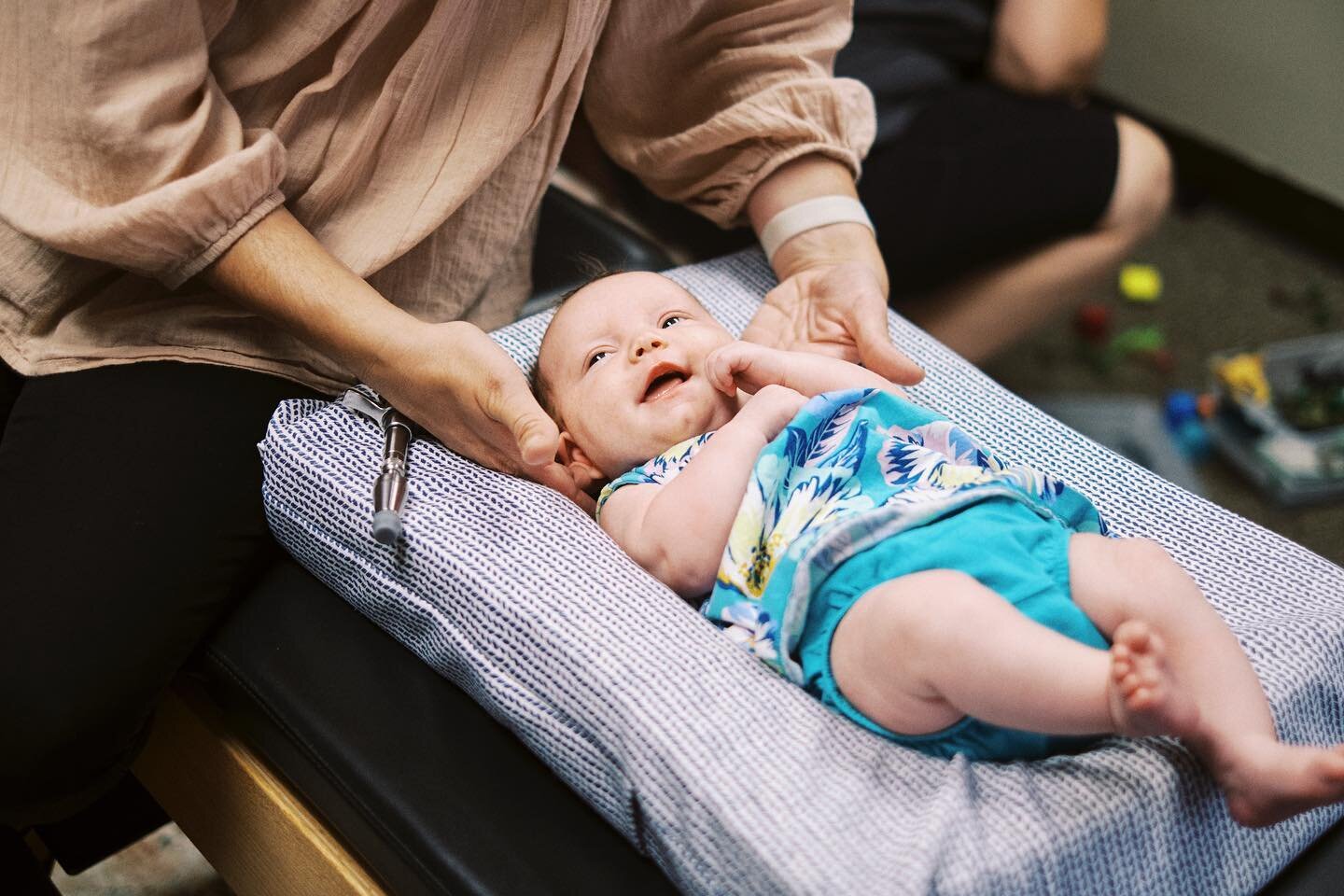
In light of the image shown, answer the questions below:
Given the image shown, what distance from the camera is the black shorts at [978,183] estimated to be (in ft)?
4.80

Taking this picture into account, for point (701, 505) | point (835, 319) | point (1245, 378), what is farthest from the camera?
point (1245, 378)

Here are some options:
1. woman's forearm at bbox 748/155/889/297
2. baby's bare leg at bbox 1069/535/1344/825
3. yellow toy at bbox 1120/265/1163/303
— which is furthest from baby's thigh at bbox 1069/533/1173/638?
yellow toy at bbox 1120/265/1163/303

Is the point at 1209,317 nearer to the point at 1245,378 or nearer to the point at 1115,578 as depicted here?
the point at 1245,378

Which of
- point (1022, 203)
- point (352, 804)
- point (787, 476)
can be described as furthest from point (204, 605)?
point (1022, 203)

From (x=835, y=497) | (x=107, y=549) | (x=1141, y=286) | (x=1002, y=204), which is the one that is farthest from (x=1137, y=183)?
(x=107, y=549)

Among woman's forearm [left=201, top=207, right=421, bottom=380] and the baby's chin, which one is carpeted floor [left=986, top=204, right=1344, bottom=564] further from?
woman's forearm [left=201, top=207, right=421, bottom=380]

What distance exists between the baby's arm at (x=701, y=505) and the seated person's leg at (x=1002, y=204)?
0.62 metres

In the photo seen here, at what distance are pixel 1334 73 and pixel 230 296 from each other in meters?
2.04

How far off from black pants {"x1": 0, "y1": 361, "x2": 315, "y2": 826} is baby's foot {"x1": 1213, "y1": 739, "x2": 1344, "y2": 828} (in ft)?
2.57

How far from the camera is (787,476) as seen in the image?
885 millimetres

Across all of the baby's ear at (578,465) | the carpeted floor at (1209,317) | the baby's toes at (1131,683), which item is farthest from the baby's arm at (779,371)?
the carpeted floor at (1209,317)

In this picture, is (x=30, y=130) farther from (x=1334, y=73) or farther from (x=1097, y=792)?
(x=1334, y=73)

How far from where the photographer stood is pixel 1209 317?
212 centimetres

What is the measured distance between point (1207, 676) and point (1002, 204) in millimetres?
895
